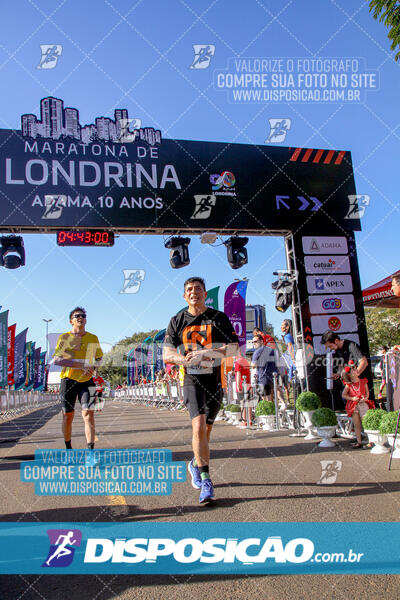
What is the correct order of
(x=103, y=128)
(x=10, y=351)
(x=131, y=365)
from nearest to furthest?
A: (x=103, y=128) < (x=10, y=351) < (x=131, y=365)

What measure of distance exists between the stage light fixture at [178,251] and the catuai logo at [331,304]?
10.8 ft

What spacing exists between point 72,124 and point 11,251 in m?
3.11

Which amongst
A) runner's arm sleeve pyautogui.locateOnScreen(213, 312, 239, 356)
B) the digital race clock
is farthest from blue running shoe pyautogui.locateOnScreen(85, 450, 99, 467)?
the digital race clock

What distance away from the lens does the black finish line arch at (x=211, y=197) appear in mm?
10383

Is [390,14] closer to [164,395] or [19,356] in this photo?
[164,395]

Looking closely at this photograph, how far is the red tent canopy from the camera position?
1140cm

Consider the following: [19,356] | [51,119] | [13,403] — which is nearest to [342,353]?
[51,119]

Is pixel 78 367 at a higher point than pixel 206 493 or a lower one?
higher

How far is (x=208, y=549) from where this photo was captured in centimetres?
289

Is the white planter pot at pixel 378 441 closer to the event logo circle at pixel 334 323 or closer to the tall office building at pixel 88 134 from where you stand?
the event logo circle at pixel 334 323

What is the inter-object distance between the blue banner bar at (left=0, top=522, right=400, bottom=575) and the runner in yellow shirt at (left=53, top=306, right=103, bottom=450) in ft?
9.63

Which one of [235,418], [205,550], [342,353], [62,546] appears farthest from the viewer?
[235,418]

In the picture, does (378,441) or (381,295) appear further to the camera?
(381,295)

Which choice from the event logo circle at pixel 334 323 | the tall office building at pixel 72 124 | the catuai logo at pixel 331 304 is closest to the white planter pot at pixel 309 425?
the event logo circle at pixel 334 323
